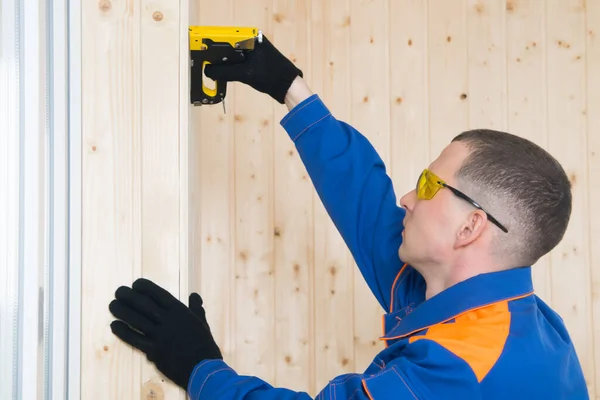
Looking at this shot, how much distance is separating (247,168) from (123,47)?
125 centimetres

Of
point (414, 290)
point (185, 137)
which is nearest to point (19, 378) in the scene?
point (185, 137)

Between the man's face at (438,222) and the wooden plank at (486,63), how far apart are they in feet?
4.11

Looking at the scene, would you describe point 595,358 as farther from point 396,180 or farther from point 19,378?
point 19,378

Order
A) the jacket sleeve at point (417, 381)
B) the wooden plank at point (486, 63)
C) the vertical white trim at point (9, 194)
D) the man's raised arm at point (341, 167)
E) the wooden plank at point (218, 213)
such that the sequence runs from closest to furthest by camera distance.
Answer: the vertical white trim at point (9, 194)
the jacket sleeve at point (417, 381)
the man's raised arm at point (341, 167)
the wooden plank at point (218, 213)
the wooden plank at point (486, 63)

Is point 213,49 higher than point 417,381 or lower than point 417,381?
higher

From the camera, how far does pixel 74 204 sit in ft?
4.39

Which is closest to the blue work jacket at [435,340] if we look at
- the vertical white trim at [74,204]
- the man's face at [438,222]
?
the man's face at [438,222]

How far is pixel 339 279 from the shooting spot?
2.61 m

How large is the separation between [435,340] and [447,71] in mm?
1638

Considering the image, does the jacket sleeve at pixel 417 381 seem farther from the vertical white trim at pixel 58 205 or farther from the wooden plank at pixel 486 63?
the wooden plank at pixel 486 63

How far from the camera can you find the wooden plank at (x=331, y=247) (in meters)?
2.59

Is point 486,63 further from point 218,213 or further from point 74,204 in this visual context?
point 74,204

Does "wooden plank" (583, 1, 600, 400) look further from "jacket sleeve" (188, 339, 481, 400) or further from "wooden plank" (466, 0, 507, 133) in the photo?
"jacket sleeve" (188, 339, 481, 400)

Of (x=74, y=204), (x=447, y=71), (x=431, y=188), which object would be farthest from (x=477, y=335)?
(x=447, y=71)
